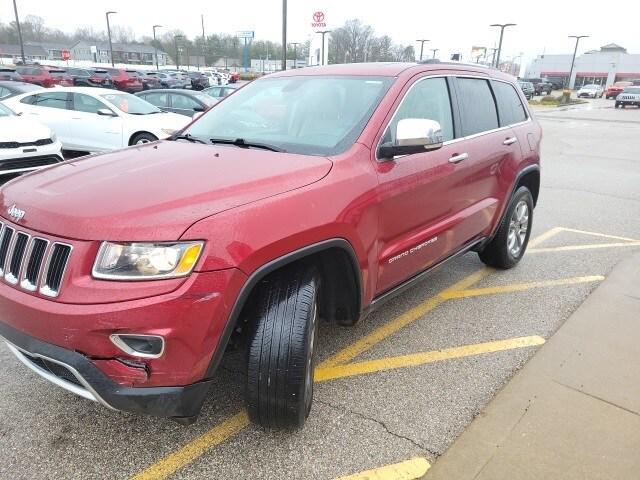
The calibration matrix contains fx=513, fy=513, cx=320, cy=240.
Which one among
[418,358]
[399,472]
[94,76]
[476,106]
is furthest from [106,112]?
[94,76]

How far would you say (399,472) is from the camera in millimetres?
2379

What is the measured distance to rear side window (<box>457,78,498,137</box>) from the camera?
385cm

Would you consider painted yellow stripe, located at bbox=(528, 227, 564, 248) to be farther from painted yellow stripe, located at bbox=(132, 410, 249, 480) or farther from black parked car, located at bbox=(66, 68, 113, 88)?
black parked car, located at bbox=(66, 68, 113, 88)

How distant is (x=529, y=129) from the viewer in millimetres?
4852

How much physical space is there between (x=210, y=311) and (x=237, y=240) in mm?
302

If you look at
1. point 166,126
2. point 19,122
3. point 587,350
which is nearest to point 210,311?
point 587,350

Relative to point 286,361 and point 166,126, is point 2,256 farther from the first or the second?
point 166,126

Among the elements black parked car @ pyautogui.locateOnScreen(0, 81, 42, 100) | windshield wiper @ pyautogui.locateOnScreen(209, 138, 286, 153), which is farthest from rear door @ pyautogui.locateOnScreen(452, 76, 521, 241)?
black parked car @ pyautogui.locateOnScreen(0, 81, 42, 100)

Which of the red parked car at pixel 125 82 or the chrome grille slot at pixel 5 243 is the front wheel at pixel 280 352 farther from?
the red parked car at pixel 125 82

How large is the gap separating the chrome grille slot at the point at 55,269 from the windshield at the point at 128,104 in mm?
8580

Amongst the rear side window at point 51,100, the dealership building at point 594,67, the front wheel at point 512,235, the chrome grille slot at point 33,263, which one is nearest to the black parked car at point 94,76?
the rear side window at point 51,100

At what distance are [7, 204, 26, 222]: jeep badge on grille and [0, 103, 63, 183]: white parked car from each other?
5.50 meters

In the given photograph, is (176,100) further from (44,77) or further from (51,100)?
(44,77)

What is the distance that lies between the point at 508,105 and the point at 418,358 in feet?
8.58
